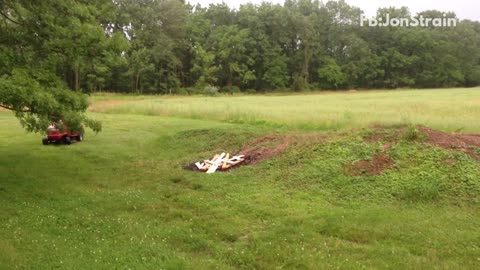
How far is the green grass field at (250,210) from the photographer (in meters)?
7.64

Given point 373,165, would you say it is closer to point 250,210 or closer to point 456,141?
point 456,141

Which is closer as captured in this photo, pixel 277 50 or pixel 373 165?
Answer: pixel 373 165

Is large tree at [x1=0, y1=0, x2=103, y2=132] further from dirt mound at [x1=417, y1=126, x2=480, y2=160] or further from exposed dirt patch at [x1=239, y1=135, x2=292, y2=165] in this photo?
dirt mound at [x1=417, y1=126, x2=480, y2=160]

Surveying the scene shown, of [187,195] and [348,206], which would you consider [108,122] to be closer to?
[187,195]

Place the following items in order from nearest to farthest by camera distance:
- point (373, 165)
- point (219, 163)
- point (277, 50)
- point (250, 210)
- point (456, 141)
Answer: point (250, 210) < point (373, 165) < point (456, 141) < point (219, 163) < point (277, 50)

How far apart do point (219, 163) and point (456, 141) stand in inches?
282

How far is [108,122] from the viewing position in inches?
1103

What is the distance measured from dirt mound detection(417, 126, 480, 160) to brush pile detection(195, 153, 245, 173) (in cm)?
578

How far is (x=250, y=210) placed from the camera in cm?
1023

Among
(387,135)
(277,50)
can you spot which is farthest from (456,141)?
(277,50)

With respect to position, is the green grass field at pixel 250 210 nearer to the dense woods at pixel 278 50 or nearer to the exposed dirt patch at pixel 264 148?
the exposed dirt patch at pixel 264 148

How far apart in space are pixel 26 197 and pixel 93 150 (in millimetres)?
6722

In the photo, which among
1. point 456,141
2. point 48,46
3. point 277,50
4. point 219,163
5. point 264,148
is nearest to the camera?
point 48,46

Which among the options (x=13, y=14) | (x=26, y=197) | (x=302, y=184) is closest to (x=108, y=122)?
(x=13, y=14)
